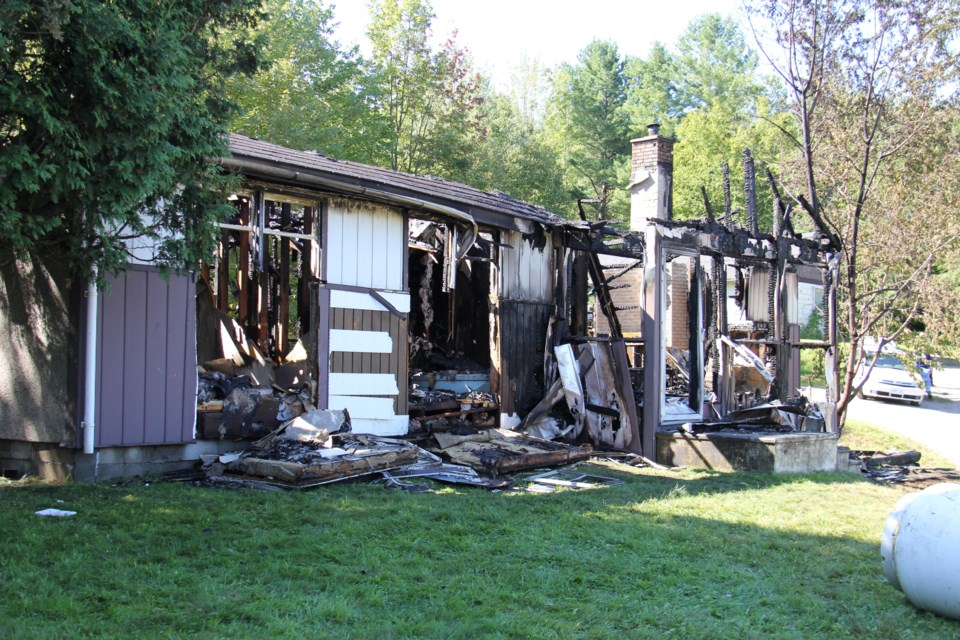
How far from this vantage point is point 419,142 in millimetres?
28625

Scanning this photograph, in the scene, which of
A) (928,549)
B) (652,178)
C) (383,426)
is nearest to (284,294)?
(383,426)

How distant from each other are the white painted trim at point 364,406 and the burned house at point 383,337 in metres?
0.03

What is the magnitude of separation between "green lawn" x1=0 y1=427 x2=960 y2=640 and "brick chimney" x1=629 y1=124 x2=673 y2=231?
9.97m

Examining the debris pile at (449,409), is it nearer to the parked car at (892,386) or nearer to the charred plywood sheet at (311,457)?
the charred plywood sheet at (311,457)

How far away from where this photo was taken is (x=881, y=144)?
15.7m

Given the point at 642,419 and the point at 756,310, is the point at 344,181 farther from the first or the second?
the point at 756,310

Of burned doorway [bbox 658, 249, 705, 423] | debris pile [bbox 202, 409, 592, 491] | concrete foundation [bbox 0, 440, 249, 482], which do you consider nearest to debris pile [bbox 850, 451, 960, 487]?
burned doorway [bbox 658, 249, 705, 423]

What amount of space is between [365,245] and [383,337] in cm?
124

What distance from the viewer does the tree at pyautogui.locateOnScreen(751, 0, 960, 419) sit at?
1449cm

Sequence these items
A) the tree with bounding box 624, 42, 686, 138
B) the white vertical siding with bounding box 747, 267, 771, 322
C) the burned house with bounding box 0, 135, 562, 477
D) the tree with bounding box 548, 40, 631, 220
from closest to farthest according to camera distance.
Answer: the burned house with bounding box 0, 135, 562, 477 → the white vertical siding with bounding box 747, 267, 771, 322 → the tree with bounding box 548, 40, 631, 220 → the tree with bounding box 624, 42, 686, 138

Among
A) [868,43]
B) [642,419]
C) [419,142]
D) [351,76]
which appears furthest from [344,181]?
[419,142]

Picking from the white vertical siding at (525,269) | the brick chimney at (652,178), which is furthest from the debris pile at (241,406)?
the brick chimney at (652,178)

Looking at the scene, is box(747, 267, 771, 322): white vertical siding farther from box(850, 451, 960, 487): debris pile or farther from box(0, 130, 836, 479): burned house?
box(850, 451, 960, 487): debris pile

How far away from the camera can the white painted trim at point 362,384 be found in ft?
35.0
